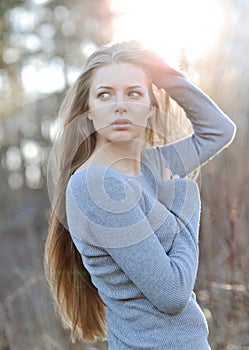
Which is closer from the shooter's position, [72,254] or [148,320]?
[148,320]

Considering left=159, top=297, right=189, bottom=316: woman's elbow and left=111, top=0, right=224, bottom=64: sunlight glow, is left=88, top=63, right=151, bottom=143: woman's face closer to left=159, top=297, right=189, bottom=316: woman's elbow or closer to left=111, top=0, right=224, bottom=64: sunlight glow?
left=159, top=297, right=189, bottom=316: woman's elbow

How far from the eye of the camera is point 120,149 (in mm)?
1841

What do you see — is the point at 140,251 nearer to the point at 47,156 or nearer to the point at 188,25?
the point at 188,25

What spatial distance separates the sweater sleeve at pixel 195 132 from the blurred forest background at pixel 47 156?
38 cm

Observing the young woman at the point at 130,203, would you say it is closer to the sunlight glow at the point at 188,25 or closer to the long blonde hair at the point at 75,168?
the long blonde hair at the point at 75,168

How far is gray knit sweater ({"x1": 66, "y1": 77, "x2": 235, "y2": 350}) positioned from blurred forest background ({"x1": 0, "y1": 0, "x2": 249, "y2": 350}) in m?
0.70

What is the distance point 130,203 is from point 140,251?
114 mm

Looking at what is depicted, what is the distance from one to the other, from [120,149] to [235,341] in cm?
148

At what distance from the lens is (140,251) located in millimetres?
1631

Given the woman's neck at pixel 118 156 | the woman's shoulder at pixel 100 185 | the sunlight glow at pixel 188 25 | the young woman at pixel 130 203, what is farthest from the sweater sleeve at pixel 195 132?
the sunlight glow at pixel 188 25

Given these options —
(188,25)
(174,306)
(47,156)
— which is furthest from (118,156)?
(47,156)

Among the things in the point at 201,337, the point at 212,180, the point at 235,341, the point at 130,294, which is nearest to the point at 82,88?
the point at 130,294

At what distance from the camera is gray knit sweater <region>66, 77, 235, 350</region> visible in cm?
164

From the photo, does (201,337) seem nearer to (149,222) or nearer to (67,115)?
(149,222)
